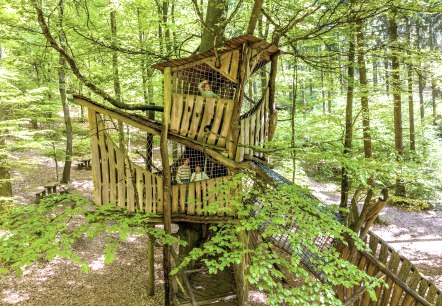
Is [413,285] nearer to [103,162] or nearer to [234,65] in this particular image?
[234,65]

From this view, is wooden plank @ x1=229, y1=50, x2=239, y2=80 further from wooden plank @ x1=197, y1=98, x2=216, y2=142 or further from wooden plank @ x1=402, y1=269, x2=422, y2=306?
wooden plank @ x1=402, y1=269, x2=422, y2=306

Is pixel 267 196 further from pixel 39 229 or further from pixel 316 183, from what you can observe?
pixel 316 183

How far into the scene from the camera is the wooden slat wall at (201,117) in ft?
18.2

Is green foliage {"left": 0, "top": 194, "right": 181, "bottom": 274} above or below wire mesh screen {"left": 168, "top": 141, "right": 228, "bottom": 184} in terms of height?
below

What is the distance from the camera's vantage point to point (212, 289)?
23.4 ft

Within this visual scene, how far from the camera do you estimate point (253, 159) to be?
6.16m

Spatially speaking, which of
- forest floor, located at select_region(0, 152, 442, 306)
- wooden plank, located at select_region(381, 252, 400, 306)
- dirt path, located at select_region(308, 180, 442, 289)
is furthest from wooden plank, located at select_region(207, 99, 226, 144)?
dirt path, located at select_region(308, 180, 442, 289)

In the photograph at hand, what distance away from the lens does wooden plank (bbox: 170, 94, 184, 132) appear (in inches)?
219

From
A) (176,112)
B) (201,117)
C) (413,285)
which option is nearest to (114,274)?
(176,112)

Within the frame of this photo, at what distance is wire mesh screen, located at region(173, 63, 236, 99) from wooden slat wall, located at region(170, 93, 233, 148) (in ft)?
1.27

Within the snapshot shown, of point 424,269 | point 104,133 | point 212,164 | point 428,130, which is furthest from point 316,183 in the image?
point 104,133

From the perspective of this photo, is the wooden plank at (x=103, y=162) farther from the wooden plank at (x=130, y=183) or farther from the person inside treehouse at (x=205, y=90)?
the person inside treehouse at (x=205, y=90)

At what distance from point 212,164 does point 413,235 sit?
8218mm

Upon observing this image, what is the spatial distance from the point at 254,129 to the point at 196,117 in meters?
1.30
